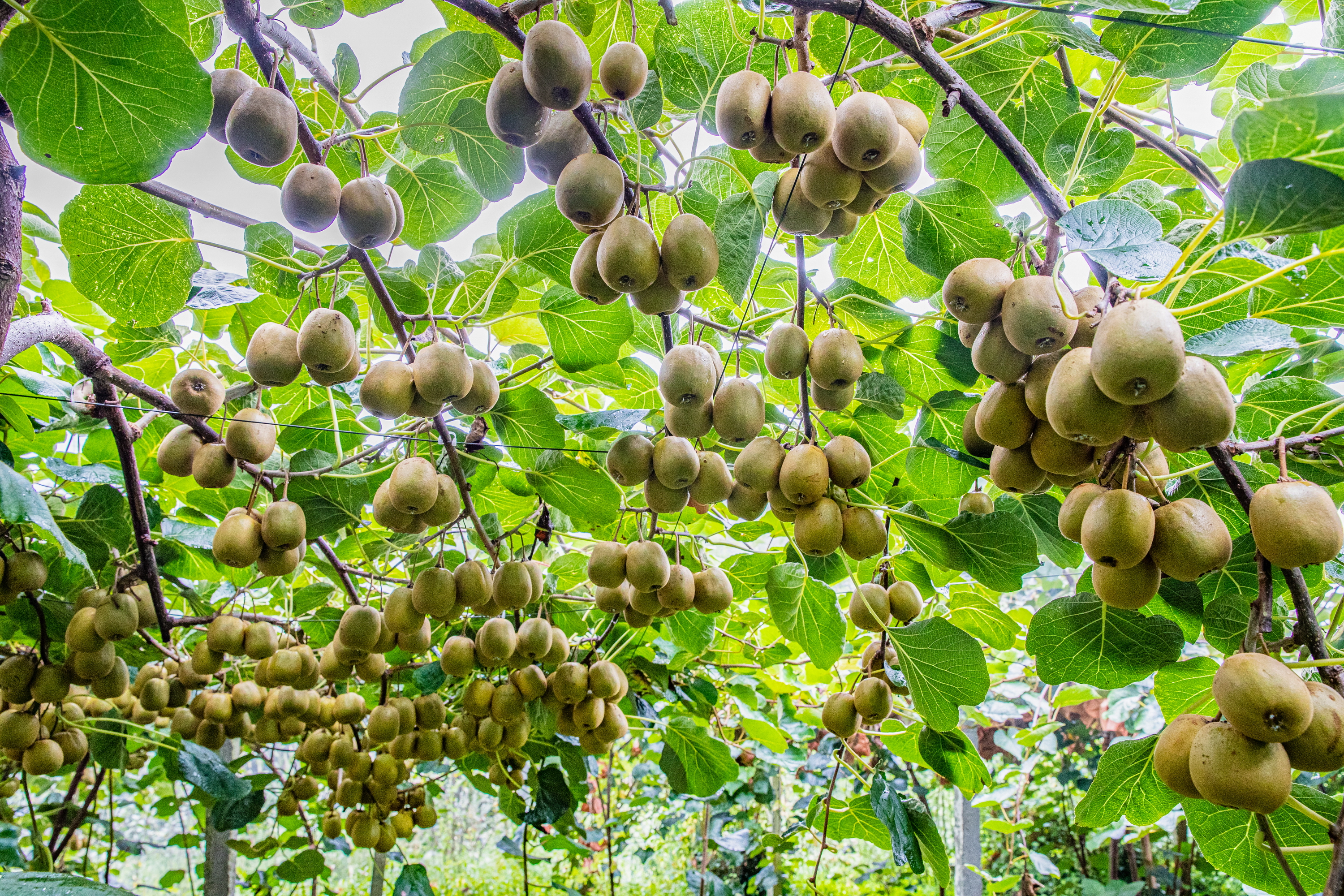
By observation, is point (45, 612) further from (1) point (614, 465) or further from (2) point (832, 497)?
(2) point (832, 497)

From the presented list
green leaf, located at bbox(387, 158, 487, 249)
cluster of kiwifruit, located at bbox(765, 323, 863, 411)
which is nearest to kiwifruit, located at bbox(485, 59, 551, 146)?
green leaf, located at bbox(387, 158, 487, 249)

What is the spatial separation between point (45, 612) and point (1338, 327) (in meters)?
2.90

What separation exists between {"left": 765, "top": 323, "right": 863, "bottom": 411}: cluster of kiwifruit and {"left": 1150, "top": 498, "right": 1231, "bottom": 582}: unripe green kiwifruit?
436 millimetres

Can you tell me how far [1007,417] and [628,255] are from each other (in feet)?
1.73

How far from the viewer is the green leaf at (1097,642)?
3.69 feet

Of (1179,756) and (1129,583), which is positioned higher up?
(1129,583)

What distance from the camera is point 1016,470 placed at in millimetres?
964

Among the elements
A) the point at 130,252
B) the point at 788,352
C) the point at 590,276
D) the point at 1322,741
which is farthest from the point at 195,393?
the point at 1322,741

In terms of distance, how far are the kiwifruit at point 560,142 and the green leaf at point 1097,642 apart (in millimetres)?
967

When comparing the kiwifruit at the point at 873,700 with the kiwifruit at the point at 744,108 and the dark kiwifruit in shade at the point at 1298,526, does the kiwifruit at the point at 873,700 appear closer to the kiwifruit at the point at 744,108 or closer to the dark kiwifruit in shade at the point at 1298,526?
the dark kiwifruit in shade at the point at 1298,526

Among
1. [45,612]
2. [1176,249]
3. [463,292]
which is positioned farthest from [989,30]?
[45,612]

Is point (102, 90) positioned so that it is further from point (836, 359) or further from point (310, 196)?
point (836, 359)

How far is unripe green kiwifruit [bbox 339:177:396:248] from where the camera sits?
98cm

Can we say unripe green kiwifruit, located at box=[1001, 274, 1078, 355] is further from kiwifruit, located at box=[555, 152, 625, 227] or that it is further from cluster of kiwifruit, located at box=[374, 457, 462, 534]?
cluster of kiwifruit, located at box=[374, 457, 462, 534]
